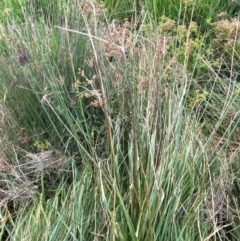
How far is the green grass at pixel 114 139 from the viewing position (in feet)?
5.46

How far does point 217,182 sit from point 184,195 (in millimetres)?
134

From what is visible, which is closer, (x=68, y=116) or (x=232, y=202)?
(x=232, y=202)

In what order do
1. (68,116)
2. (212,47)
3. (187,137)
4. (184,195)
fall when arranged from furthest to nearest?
(212,47), (68,116), (187,137), (184,195)

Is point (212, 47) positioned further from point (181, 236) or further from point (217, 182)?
point (181, 236)

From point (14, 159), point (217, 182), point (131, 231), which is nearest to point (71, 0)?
point (14, 159)

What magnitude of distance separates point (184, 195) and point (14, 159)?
2.38ft

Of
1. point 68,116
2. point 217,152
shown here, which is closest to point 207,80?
point 217,152

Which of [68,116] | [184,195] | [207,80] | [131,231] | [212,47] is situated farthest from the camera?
[212,47]

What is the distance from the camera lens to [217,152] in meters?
→ 1.91

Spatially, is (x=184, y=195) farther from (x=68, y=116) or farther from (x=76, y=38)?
(x=76, y=38)

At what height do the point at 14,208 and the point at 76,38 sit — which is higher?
the point at 76,38

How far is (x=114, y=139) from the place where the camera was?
6.29 ft

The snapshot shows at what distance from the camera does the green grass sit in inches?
65.5

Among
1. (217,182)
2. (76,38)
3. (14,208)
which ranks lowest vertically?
(14,208)
